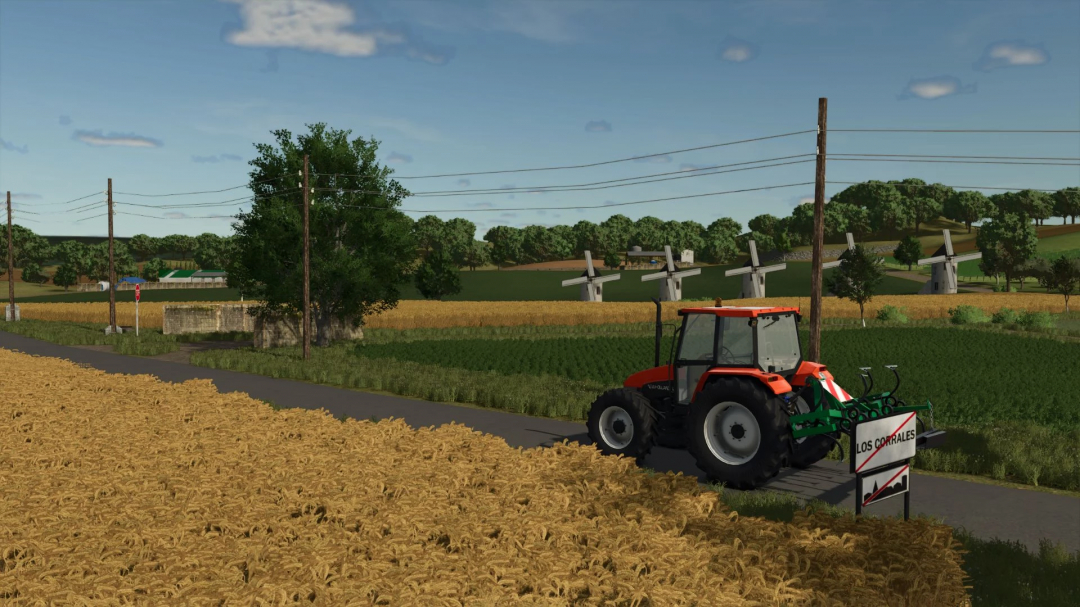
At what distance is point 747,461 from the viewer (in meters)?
11.5

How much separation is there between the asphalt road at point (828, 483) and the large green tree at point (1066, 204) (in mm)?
197885

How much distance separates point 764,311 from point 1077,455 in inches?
259

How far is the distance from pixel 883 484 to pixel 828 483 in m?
3.66

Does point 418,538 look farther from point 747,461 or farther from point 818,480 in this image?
point 818,480

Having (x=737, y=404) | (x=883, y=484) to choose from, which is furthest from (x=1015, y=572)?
(x=737, y=404)

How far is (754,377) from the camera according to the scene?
37.9 feet

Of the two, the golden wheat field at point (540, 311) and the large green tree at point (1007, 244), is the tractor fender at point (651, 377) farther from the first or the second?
the large green tree at point (1007, 244)

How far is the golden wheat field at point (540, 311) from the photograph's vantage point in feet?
174

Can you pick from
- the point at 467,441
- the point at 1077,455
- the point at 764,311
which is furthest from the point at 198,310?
the point at 1077,455

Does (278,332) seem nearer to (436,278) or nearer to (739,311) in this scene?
(739,311)

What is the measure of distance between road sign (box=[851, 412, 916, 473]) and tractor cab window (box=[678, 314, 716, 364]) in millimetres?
3712

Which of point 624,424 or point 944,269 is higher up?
point 944,269

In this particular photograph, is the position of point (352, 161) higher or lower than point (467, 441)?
higher

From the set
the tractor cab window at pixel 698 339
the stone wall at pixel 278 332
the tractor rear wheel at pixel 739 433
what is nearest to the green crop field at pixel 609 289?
the stone wall at pixel 278 332
